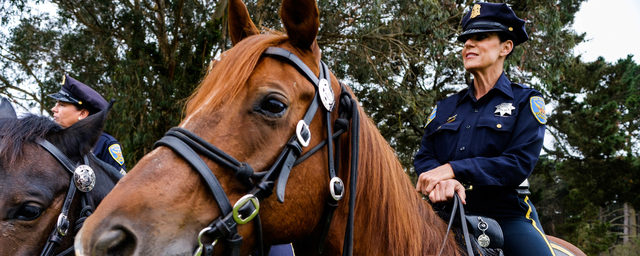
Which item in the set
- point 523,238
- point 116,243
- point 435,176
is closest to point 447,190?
point 435,176

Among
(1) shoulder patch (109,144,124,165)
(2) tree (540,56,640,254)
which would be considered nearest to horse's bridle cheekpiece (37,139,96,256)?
(1) shoulder patch (109,144,124,165)

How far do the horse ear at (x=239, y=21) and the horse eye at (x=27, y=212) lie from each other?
5.64 ft

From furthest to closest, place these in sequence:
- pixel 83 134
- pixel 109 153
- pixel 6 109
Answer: pixel 109 153 → pixel 6 109 → pixel 83 134

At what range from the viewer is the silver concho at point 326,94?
6.25 ft

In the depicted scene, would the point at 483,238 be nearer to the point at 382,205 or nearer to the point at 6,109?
the point at 382,205

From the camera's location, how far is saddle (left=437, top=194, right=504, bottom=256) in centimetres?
233

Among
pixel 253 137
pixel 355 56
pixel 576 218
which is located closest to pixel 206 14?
pixel 355 56

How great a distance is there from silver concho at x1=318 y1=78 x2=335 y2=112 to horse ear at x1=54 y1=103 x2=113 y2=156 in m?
1.92

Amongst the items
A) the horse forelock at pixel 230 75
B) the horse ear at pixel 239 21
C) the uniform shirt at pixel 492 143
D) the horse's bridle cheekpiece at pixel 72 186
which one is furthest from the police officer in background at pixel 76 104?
the uniform shirt at pixel 492 143

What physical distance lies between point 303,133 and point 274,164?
18 cm

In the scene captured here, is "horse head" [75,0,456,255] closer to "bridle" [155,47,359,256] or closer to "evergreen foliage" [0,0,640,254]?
"bridle" [155,47,359,256]

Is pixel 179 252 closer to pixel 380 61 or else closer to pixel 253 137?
pixel 253 137

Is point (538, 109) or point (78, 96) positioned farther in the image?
point (78, 96)

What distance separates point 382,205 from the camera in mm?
2096
